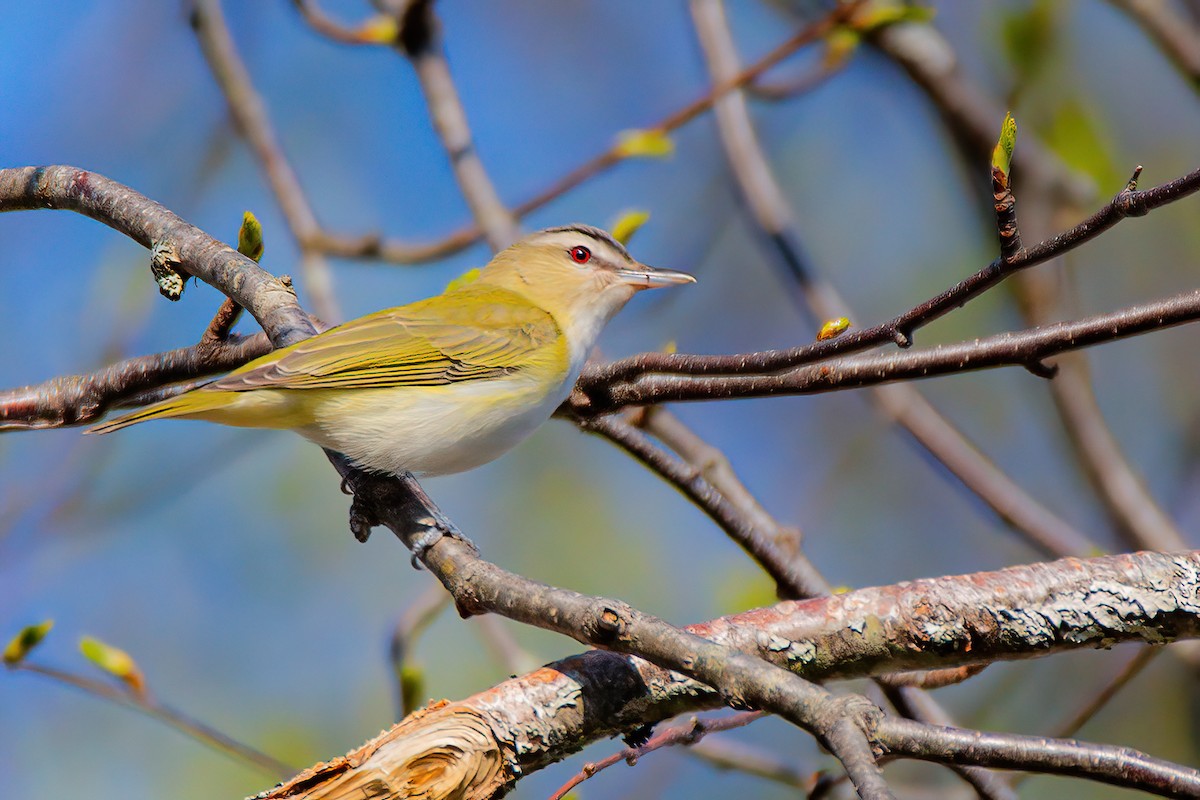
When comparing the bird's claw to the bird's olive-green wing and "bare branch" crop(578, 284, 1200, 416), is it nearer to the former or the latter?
the bird's olive-green wing

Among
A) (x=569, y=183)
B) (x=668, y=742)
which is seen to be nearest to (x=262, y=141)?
(x=569, y=183)

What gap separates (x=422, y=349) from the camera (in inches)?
160

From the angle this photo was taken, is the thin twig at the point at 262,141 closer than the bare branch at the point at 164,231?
No

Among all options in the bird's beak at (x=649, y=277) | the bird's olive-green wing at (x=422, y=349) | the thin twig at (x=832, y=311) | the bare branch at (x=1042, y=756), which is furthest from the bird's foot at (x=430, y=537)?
the thin twig at (x=832, y=311)

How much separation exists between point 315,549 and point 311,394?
419 cm

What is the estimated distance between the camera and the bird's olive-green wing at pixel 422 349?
3346 millimetres

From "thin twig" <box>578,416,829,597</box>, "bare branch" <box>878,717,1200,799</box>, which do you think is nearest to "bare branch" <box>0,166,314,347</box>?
"thin twig" <box>578,416,829,597</box>

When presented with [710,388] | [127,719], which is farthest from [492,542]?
[710,388]

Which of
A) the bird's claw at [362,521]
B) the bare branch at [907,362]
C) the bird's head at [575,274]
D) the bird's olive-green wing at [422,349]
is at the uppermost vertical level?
the bird's head at [575,274]

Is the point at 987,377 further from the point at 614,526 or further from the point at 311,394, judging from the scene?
the point at 311,394

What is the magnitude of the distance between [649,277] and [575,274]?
406mm

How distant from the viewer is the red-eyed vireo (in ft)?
11.1

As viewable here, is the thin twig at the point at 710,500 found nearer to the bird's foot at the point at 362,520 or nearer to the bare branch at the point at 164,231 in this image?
the bird's foot at the point at 362,520

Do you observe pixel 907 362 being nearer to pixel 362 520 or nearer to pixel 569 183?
pixel 362 520
